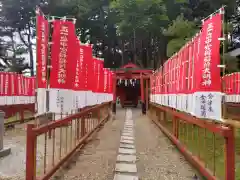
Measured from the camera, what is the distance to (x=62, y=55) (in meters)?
6.20

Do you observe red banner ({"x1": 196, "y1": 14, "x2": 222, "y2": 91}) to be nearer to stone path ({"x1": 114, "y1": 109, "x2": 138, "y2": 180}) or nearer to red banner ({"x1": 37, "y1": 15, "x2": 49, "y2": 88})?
stone path ({"x1": 114, "y1": 109, "x2": 138, "y2": 180})

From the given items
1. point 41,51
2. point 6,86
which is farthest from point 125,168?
point 6,86

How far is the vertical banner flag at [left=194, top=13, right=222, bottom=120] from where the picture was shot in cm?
396

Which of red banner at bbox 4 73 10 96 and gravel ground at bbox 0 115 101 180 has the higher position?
red banner at bbox 4 73 10 96

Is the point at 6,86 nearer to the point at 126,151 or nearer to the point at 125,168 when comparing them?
the point at 126,151

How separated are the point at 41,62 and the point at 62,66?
0.42 metres

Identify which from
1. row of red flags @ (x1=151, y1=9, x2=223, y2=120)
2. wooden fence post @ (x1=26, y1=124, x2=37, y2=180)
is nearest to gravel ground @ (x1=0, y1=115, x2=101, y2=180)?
wooden fence post @ (x1=26, y1=124, x2=37, y2=180)

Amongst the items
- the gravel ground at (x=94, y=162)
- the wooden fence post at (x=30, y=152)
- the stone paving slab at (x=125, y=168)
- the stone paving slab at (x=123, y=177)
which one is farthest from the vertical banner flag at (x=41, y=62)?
the wooden fence post at (x=30, y=152)

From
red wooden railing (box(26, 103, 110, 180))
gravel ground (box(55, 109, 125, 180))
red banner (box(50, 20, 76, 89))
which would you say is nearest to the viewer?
red wooden railing (box(26, 103, 110, 180))

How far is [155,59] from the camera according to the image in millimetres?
31031

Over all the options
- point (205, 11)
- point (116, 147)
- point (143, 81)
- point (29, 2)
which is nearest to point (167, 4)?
point (205, 11)

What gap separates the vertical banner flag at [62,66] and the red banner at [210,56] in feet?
9.26

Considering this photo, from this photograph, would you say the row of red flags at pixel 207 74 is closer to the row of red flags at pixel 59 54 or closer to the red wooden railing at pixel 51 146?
the red wooden railing at pixel 51 146

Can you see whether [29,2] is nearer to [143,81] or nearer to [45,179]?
[143,81]
